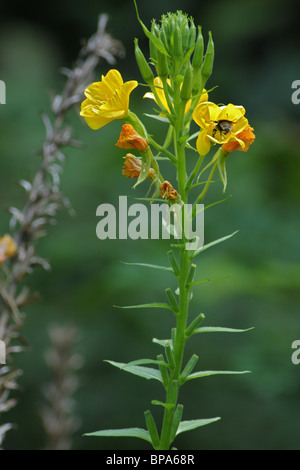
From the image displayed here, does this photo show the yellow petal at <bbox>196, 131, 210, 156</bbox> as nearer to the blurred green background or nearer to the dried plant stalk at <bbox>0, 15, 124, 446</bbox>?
the dried plant stalk at <bbox>0, 15, 124, 446</bbox>

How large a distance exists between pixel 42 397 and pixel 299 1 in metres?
4.58

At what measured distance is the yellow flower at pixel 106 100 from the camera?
96 centimetres

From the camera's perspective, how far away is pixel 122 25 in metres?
5.52

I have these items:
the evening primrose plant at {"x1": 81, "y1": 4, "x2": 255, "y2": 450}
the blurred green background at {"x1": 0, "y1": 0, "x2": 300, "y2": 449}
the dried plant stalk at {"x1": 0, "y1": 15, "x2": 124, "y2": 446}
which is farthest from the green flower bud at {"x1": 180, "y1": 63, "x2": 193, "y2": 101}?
the blurred green background at {"x1": 0, "y1": 0, "x2": 300, "y2": 449}

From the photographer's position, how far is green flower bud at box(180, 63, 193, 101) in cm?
90

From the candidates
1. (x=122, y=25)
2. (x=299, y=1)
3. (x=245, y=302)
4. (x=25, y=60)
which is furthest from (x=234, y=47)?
(x=245, y=302)

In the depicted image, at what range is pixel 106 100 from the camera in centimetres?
99

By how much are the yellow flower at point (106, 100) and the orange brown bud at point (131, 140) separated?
3 cm

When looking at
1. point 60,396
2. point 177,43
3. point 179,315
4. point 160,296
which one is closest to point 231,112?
point 177,43

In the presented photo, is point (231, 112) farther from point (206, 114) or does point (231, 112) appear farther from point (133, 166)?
point (133, 166)

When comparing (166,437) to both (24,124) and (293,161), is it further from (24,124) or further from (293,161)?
(24,124)

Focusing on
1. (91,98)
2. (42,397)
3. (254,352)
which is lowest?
A: (42,397)

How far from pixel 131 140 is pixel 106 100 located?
0.09 m

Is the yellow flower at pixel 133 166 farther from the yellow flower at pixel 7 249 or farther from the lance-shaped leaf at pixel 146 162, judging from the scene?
the yellow flower at pixel 7 249
